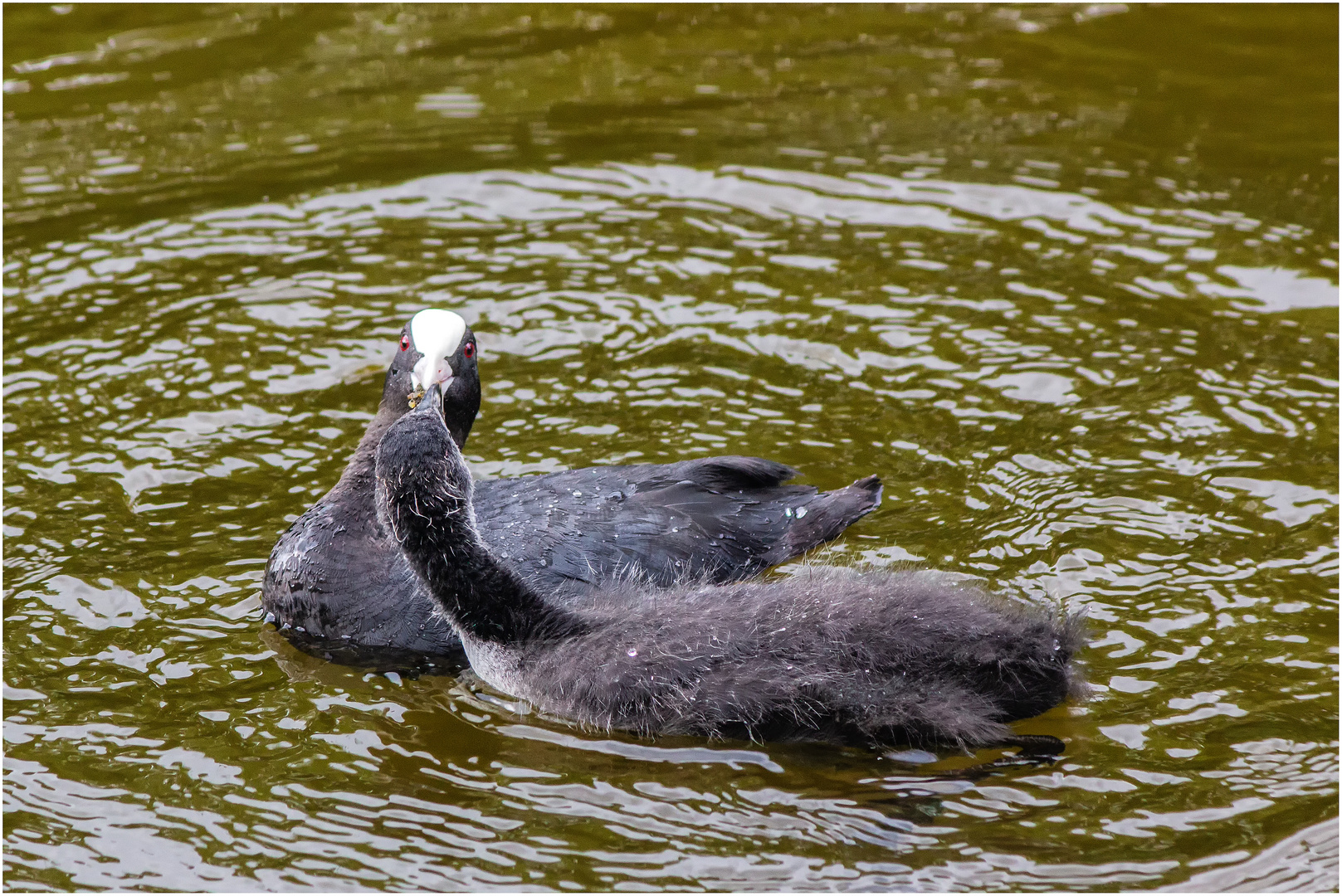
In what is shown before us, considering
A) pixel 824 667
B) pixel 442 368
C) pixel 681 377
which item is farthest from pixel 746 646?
pixel 681 377

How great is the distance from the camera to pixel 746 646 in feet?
18.0

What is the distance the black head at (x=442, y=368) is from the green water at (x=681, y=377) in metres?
0.83

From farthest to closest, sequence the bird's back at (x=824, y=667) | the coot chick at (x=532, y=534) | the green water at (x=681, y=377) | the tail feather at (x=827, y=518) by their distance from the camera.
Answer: the tail feather at (x=827, y=518) → the coot chick at (x=532, y=534) → the bird's back at (x=824, y=667) → the green water at (x=681, y=377)

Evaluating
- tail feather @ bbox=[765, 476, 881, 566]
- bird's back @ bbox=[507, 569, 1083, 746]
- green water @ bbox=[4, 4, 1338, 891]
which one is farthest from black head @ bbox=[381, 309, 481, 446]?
tail feather @ bbox=[765, 476, 881, 566]

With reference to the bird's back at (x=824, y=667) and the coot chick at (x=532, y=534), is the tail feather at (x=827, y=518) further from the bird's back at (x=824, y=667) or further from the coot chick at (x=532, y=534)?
the bird's back at (x=824, y=667)

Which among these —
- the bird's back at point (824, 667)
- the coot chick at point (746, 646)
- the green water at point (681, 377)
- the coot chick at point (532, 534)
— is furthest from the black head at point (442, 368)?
the bird's back at point (824, 667)

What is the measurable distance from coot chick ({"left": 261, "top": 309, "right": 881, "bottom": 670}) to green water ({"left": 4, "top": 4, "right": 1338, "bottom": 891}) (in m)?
0.20

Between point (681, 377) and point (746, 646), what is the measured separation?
3048 millimetres

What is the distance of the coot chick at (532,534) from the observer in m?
6.26

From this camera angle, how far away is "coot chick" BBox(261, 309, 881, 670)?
6.26 meters

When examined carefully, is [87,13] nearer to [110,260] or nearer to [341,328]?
[110,260]

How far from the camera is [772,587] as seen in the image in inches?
227

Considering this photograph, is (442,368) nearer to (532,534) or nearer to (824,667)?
(532,534)

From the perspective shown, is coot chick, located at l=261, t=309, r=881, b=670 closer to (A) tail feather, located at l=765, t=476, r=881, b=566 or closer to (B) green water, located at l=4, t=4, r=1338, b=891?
(A) tail feather, located at l=765, t=476, r=881, b=566
